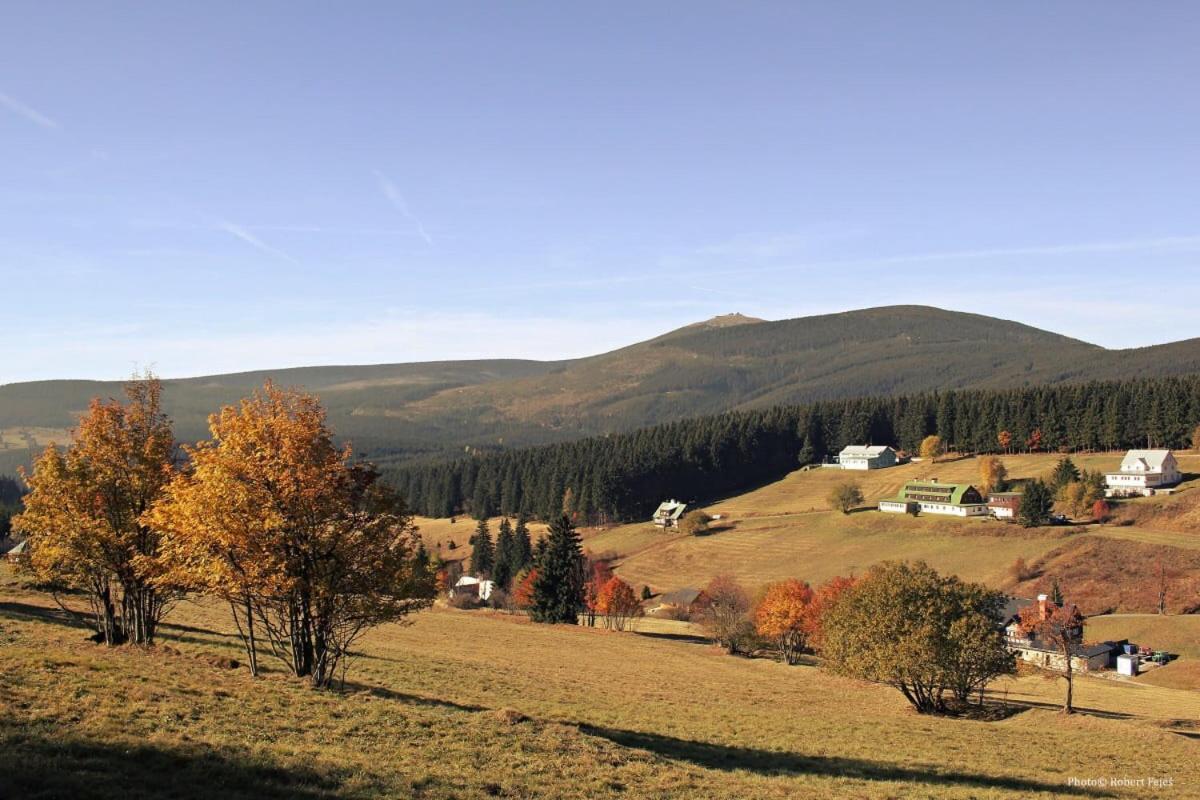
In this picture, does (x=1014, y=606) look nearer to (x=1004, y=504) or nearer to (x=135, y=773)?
(x=1004, y=504)

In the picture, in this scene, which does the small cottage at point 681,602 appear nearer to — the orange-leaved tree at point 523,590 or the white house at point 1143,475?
the orange-leaved tree at point 523,590

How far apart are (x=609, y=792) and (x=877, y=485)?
491 ft

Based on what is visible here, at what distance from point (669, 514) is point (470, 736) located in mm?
133972

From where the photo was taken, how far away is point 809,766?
82.5 feet

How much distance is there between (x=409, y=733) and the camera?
21.4m

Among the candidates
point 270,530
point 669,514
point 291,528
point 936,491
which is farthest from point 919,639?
point 669,514

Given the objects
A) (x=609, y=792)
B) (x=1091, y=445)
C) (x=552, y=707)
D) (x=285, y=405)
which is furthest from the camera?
(x=1091, y=445)

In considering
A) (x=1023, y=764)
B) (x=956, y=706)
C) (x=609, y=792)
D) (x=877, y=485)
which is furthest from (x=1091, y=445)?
(x=609, y=792)

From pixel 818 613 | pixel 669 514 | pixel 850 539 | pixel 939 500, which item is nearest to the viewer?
pixel 818 613

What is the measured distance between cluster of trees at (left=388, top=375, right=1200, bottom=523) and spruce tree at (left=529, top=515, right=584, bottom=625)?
71712 millimetres

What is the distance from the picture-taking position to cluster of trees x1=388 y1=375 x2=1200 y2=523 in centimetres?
15225

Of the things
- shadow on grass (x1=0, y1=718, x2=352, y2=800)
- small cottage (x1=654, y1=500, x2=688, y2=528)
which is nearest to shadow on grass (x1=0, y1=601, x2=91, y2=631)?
shadow on grass (x1=0, y1=718, x2=352, y2=800)

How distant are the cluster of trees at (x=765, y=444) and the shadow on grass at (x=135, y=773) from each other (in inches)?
5541

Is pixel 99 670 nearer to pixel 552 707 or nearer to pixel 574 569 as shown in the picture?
pixel 552 707
